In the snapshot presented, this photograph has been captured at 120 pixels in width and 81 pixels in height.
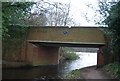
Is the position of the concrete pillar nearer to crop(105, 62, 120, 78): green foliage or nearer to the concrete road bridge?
the concrete road bridge

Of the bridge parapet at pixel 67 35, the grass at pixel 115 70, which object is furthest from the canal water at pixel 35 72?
the grass at pixel 115 70

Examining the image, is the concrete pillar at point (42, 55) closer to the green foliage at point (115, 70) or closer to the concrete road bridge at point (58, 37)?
the concrete road bridge at point (58, 37)

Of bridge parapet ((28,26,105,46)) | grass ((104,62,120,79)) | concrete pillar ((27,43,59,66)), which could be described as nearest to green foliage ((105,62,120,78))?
grass ((104,62,120,79))

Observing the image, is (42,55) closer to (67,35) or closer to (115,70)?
(67,35)

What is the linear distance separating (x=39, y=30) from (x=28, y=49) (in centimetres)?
248

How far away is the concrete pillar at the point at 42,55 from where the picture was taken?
59.8 feet

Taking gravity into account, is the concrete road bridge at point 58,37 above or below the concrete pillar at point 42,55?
above

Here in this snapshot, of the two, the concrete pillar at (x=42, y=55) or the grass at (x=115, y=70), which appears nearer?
the grass at (x=115, y=70)

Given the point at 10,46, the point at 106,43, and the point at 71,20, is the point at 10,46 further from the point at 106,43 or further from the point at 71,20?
the point at 71,20

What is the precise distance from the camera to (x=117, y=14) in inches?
327

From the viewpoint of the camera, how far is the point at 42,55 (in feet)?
65.8

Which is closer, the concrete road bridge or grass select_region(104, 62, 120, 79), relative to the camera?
grass select_region(104, 62, 120, 79)

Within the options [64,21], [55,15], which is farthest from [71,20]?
[55,15]

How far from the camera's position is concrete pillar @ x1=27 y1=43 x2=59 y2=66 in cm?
1822
